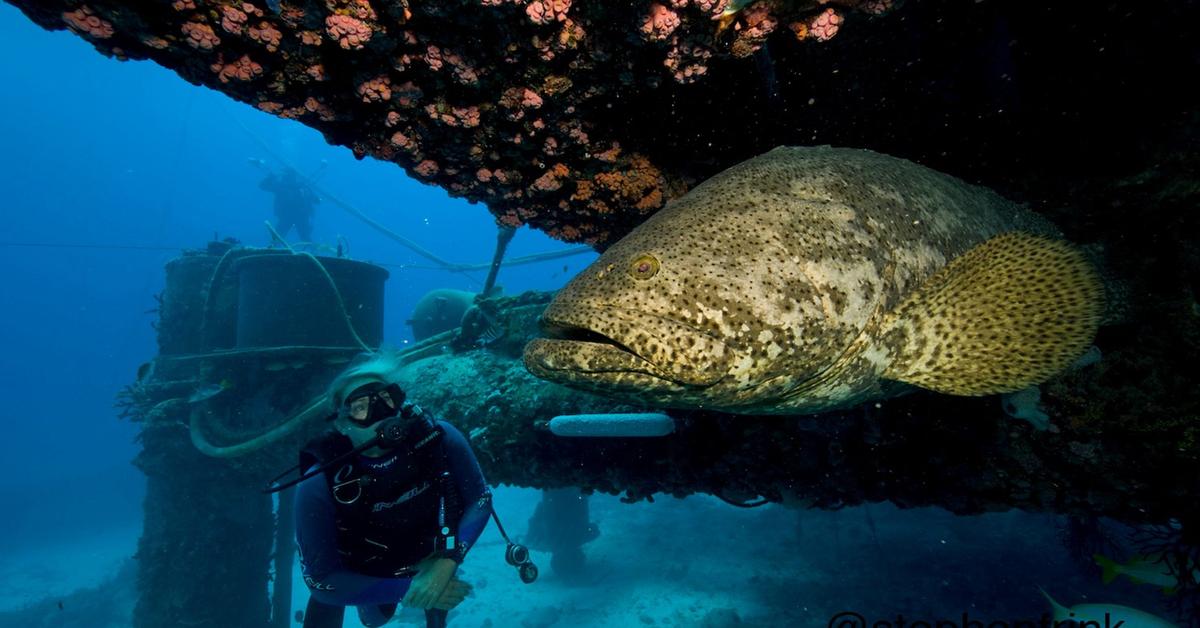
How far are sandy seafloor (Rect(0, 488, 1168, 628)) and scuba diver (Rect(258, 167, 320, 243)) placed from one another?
1593cm

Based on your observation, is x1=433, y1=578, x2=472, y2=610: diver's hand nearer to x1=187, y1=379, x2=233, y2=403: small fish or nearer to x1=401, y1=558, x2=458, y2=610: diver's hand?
x1=401, y1=558, x2=458, y2=610: diver's hand

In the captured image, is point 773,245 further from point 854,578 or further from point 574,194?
point 854,578

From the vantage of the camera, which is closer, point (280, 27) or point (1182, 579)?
point (280, 27)

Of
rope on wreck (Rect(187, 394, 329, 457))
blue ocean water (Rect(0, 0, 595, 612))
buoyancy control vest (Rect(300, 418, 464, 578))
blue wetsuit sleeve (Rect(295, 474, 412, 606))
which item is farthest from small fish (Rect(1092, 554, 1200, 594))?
blue ocean water (Rect(0, 0, 595, 612))

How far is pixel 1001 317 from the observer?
2.53 meters

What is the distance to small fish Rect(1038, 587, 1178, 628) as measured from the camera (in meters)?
4.53

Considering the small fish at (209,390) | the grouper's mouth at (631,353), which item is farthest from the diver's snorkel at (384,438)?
the small fish at (209,390)

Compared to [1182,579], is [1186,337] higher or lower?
higher

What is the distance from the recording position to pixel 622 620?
12914mm

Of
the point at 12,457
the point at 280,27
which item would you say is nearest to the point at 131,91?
the point at 12,457

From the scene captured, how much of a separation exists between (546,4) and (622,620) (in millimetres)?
14113

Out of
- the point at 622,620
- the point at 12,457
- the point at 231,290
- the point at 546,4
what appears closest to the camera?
the point at 546,4

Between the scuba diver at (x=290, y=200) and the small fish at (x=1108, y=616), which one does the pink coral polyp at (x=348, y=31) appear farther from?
the scuba diver at (x=290, y=200)

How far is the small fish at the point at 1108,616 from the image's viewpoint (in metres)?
4.53
